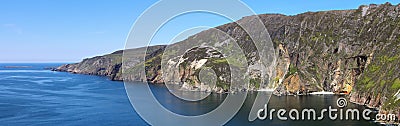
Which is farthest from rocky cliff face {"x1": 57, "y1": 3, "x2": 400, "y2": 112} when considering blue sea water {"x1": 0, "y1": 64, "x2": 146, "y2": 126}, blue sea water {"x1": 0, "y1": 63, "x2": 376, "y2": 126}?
blue sea water {"x1": 0, "y1": 64, "x2": 146, "y2": 126}

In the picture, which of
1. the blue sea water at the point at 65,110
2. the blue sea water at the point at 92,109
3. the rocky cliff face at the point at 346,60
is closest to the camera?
the blue sea water at the point at 92,109

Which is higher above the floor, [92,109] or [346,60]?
[346,60]

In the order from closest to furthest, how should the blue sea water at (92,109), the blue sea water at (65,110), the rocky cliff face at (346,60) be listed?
the blue sea water at (92,109)
the blue sea water at (65,110)
the rocky cliff face at (346,60)

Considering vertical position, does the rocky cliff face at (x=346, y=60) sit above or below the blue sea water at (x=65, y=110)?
above

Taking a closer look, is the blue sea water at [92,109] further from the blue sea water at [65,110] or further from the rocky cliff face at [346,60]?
the rocky cliff face at [346,60]

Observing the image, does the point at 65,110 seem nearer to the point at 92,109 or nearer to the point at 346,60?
the point at 92,109

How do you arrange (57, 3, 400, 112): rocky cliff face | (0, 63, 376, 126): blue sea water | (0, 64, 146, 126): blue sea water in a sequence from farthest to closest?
(57, 3, 400, 112): rocky cliff face < (0, 64, 146, 126): blue sea water < (0, 63, 376, 126): blue sea water

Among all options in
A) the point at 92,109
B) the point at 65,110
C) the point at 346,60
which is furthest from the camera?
the point at 346,60

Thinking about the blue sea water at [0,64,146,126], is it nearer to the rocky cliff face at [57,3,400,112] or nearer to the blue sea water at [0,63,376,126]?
the blue sea water at [0,63,376,126]

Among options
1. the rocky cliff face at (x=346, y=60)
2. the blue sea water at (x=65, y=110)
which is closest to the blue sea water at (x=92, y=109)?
the blue sea water at (x=65, y=110)

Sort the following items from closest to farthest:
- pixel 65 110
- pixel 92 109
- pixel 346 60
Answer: pixel 65 110 < pixel 92 109 < pixel 346 60

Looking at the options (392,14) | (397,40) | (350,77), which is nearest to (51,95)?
(350,77)

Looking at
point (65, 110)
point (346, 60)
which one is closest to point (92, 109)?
point (65, 110)
